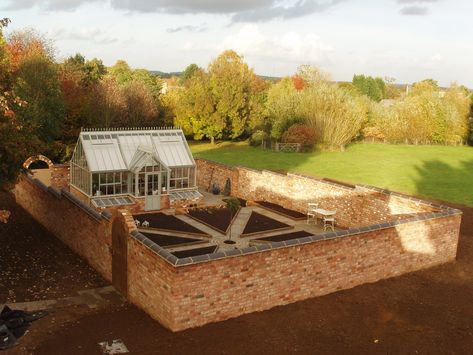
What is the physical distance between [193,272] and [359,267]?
4.98 meters

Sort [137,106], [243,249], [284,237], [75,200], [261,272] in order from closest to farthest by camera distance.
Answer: [243,249]
[261,272]
[75,200]
[284,237]
[137,106]

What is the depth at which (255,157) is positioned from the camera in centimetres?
3938

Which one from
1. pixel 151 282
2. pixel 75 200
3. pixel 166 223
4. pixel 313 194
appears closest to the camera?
pixel 151 282

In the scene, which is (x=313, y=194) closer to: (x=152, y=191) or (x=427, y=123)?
(x=152, y=191)

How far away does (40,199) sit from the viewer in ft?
62.2

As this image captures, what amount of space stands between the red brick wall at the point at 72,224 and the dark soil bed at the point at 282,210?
915cm

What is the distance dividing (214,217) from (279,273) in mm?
9590

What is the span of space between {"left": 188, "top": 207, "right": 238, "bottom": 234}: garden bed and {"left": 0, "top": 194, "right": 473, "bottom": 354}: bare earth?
6326mm

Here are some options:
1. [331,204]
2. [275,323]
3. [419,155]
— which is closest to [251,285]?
[275,323]

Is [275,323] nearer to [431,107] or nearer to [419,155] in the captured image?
[419,155]

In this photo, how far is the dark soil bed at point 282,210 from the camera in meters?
21.1

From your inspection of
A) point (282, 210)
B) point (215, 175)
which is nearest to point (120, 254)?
point (282, 210)

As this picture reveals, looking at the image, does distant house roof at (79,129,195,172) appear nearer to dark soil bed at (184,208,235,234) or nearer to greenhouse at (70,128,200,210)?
greenhouse at (70,128,200,210)

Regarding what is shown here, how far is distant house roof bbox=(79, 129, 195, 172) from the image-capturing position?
21312 millimetres
